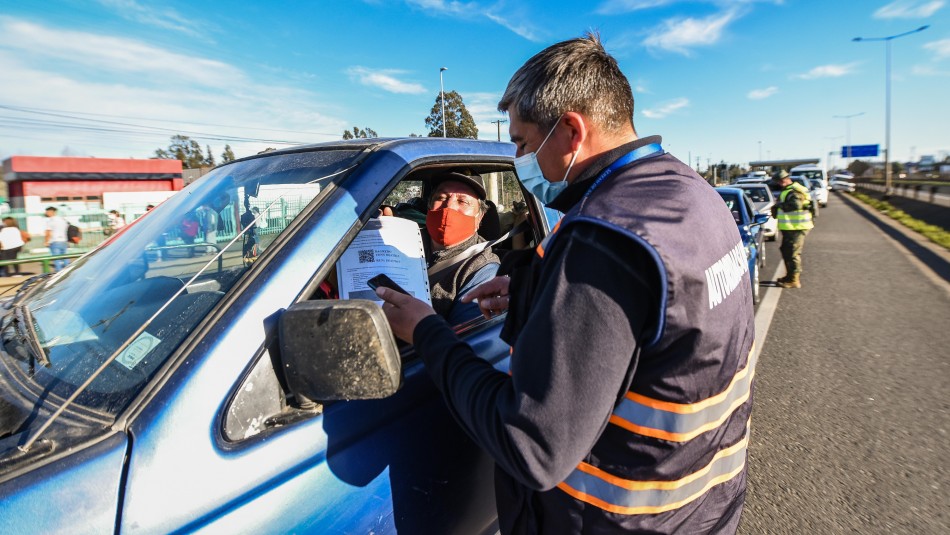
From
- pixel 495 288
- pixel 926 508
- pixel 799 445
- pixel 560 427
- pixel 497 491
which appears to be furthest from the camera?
pixel 799 445

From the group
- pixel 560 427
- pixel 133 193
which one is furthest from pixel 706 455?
pixel 133 193

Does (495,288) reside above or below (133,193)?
below

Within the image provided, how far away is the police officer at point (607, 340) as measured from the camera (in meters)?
0.97

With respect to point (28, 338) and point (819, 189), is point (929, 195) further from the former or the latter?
point (28, 338)

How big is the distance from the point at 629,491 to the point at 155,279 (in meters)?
1.48

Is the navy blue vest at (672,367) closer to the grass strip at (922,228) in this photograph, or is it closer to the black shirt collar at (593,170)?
the black shirt collar at (593,170)

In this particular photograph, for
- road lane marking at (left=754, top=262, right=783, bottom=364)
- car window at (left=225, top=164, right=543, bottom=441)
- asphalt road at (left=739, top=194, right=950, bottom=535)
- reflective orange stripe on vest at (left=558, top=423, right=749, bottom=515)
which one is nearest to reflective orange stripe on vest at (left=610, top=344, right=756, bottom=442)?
reflective orange stripe on vest at (left=558, top=423, right=749, bottom=515)

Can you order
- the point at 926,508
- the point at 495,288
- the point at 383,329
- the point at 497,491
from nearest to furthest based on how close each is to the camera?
the point at 383,329 → the point at 497,491 → the point at 495,288 → the point at 926,508

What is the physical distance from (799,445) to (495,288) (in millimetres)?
2874

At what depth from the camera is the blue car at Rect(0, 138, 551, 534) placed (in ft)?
3.29

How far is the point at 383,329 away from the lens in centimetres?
109

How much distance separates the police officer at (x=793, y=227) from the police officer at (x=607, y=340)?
331 inches

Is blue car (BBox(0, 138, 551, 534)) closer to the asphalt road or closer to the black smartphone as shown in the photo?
the black smartphone

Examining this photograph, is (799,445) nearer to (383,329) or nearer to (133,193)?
(383,329)
